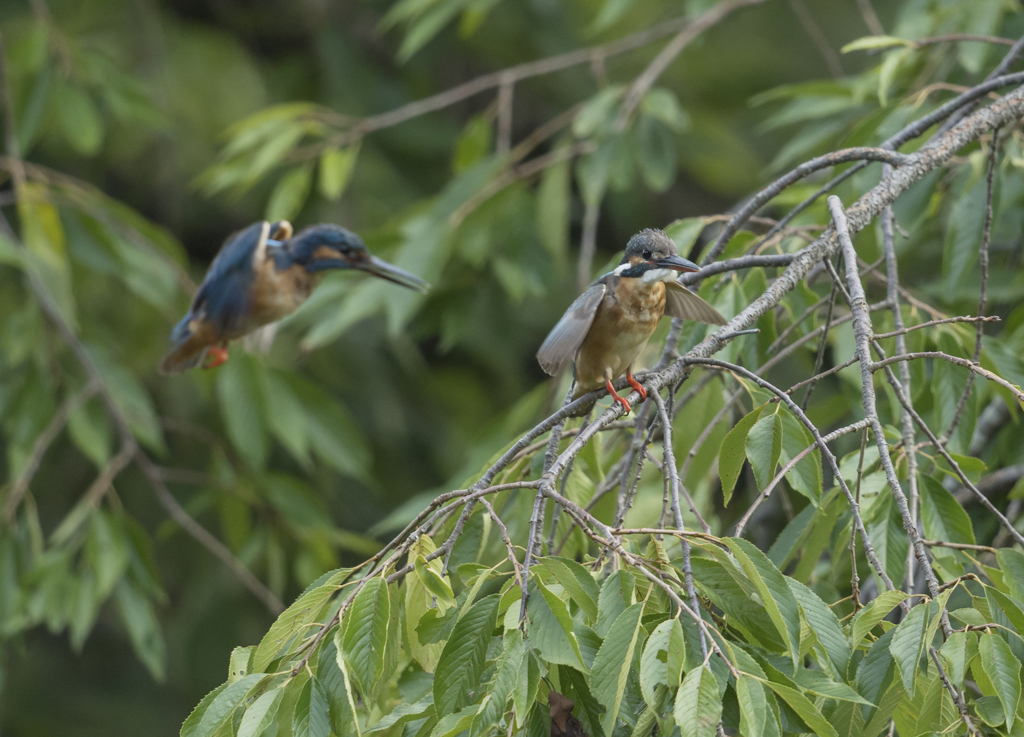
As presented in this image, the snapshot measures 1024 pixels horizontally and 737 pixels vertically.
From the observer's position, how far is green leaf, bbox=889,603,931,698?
1211 mm

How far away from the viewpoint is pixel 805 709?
1182mm

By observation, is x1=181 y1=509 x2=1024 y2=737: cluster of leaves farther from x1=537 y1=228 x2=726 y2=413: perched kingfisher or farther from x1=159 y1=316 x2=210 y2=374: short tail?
x1=159 y1=316 x2=210 y2=374: short tail

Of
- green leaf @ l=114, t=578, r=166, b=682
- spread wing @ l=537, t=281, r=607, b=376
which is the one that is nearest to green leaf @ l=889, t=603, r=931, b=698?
spread wing @ l=537, t=281, r=607, b=376

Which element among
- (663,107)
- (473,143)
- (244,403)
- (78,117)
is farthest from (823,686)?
(78,117)

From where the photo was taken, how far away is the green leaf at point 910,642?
1.21m

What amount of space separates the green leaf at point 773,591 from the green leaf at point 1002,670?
9.3 inches

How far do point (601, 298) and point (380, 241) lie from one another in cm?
189

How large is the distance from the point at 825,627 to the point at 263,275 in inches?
58.6

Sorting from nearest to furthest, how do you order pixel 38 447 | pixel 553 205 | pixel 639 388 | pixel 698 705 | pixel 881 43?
pixel 698 705, pixel 639 388, pixel 881 43, pixel 38 447, pixel 553 205

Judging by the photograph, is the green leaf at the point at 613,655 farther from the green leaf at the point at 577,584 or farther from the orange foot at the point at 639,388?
the orange foot at the point at 639,388

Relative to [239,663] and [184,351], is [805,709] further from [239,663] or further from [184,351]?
[184,351]

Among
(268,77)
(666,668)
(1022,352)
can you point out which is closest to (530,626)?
(666,668)

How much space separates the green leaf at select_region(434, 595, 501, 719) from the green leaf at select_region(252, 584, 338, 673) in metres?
0.22

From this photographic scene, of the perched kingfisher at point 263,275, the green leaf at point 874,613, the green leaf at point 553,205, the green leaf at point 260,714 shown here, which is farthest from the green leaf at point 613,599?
the green leaf at point 553,205
